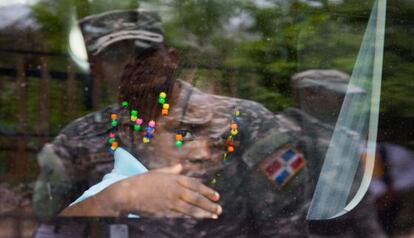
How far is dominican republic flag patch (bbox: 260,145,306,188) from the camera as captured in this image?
83.9 inches

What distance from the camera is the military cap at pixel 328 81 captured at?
2160mm

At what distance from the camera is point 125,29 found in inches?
79.4

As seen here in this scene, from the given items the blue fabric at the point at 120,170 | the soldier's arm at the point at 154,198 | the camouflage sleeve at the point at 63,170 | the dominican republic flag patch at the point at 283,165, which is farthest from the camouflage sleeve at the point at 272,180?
the camouflage sleeve at the point at 63,170

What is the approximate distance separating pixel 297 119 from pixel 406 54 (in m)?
0.46

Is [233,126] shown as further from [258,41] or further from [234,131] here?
[258,41]

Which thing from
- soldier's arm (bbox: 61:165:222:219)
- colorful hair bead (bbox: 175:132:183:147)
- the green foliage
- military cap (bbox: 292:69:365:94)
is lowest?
soldier's arm (bbox: 61:165:222:219)

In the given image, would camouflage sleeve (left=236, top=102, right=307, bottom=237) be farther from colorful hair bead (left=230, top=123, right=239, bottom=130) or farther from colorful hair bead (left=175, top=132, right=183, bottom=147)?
colorful hair bead (left=175, top=132, right=183, bottom=147)

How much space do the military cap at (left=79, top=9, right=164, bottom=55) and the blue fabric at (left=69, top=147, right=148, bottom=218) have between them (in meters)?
0.34

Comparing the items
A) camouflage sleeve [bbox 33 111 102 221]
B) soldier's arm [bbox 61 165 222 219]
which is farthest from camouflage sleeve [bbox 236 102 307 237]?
camouflage sleeve [bbox 33 111 102 221]

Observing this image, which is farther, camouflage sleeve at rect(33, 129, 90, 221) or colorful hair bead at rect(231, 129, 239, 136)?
colorful hair bead at rect(231, 129, 239, 136)

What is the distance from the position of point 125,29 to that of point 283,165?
696 millimetres

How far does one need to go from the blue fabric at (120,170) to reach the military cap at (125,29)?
0.34 meters

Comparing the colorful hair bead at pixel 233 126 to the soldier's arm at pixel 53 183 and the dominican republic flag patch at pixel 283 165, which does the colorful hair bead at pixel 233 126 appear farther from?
the soldier's arm at pixel 53 183

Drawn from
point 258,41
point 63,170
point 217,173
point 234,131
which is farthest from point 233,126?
point 63,170
